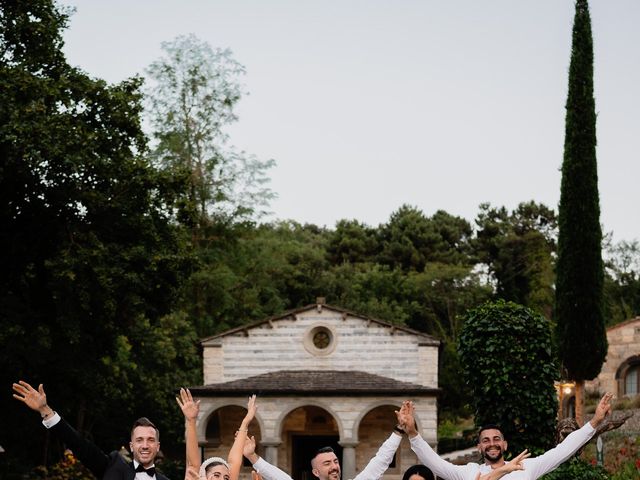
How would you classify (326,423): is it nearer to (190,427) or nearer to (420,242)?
(190,427)

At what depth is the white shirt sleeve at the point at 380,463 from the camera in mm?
7375

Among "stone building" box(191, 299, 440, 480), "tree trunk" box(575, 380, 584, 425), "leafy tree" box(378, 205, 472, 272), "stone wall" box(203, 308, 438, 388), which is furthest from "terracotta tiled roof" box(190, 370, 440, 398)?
"leafy tree" box(378, 205, 472, 272)

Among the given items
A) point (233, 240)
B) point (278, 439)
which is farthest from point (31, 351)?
point (233, 240)

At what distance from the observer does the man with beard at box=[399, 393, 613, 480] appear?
7125mm

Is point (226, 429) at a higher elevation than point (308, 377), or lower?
A: lower

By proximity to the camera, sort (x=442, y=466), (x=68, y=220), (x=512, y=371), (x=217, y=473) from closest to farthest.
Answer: (x=217, y=473), (x=442, y=466), (x=512, y=371), (x=68, y=220)

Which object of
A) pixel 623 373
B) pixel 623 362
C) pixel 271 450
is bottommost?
pixel 271 450

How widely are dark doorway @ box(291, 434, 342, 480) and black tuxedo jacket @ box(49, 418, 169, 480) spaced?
83.6 ft

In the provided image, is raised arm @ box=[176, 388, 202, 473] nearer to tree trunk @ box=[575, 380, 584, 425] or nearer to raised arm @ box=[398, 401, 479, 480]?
raised arm @ box=[398, 401, 479, 480]

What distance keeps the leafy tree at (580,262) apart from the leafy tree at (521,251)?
76.7 feet

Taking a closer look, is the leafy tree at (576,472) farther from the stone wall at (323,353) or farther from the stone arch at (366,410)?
the stone wall at (323,353)

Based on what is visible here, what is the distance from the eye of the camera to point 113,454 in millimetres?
6480

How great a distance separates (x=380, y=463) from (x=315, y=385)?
22.3 meters

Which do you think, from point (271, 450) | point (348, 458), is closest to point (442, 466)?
point (348, 458)
